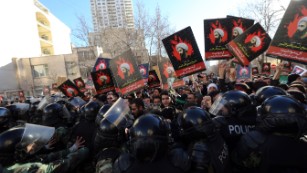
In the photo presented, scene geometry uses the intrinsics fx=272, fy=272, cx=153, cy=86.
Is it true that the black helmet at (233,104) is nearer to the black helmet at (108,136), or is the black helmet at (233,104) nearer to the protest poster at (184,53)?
the black helmet at (108,136)

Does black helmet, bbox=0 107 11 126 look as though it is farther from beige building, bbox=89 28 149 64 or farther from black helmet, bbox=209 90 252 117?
beige building, bbox=89 28 149 64

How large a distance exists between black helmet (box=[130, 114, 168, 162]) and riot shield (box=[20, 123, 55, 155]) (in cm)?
109

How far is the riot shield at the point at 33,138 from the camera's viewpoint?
A: 8.76 feet

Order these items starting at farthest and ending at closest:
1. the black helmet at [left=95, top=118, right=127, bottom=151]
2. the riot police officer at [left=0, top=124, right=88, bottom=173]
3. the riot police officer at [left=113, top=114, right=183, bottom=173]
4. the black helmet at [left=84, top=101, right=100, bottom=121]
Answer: the black helmet at [left=84, top=101, right=100, bottom=121], the black helmet at [left=95, top=118, right=127, bottom=151], the riot police officer at [left=0, top=124, right=88, bottom=173], the riot police officer at [left=113, top=114, right=183, bottom=173]

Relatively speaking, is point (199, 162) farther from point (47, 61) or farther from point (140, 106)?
point (47, 61)

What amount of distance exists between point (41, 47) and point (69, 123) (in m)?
48.5

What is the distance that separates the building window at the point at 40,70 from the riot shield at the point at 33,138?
40.3 m

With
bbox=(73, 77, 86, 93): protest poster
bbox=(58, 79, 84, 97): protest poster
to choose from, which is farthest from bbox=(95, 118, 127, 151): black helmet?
bbox=(73, 77, 86, 93): protest poster

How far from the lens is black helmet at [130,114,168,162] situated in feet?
7.32

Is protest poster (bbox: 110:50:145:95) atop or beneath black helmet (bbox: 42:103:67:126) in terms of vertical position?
atop

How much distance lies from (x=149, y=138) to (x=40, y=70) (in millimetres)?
41612

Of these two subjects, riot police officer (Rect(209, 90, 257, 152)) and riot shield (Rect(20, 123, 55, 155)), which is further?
riot police officer (Rect(209, 90, 257, 152))

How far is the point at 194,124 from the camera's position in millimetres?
2631

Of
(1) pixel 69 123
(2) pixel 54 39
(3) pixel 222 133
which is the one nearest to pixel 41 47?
(2) pixel 54 39
